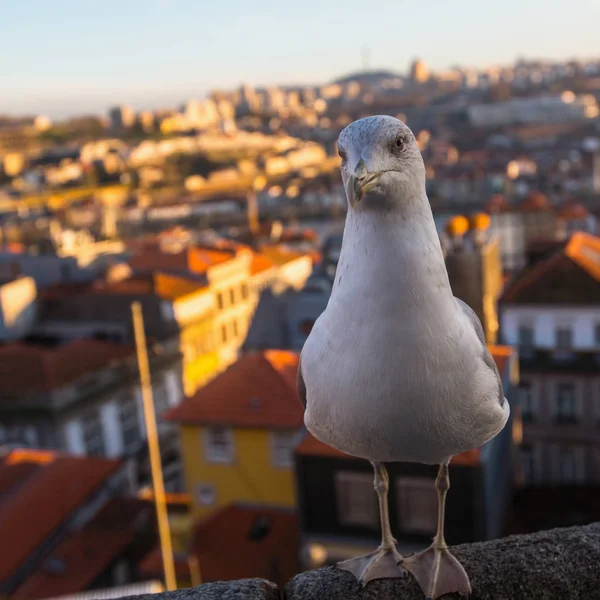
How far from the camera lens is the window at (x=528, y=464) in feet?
55.9

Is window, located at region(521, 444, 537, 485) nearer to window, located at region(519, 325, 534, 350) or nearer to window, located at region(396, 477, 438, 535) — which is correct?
window, located at region(519, 325, 534, 350)

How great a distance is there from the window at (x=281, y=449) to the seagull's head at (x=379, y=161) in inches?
452

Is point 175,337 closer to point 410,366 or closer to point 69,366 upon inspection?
point 69,366

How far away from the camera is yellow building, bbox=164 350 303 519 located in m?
13.6

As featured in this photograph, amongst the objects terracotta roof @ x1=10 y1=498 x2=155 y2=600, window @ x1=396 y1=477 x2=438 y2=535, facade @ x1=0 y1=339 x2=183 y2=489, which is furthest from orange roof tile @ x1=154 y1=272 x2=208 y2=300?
window @ x1=396 y1=477 x2=438 y2=535

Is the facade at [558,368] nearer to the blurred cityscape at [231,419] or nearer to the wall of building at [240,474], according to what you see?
the blurred cityscape at [231,419]

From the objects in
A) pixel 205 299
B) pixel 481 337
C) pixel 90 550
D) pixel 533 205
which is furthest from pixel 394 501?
pixel 533 205

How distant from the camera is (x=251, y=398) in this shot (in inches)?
550

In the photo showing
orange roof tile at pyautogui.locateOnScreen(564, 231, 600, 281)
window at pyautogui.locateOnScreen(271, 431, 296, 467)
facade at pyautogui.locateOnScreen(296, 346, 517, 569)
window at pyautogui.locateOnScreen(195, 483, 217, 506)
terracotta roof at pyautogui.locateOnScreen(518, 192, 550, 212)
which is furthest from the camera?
terracotta roof at pyautogui.locateOnScreen(518, 192, 550, 212)

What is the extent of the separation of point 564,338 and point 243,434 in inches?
312

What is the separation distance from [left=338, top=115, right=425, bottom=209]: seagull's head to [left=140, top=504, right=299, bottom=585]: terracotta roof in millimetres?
10322

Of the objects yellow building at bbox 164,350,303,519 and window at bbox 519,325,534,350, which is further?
window at bbox 519,325,534,350

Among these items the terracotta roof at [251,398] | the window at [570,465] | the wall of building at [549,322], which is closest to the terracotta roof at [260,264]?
the wall of building at [549,322]

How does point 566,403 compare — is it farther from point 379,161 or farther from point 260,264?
point 260,264
